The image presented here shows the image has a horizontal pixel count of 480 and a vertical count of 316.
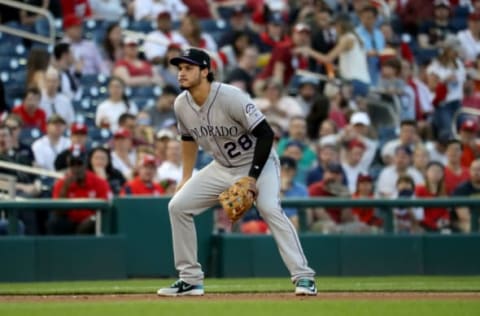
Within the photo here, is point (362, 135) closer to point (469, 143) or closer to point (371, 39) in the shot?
point (469, 143)

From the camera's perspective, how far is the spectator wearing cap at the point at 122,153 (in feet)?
47.9

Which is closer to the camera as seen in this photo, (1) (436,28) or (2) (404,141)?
(2) (404,141)

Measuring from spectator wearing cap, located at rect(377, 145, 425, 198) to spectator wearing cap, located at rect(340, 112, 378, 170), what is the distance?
53 cm

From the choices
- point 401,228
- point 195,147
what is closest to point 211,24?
point 401,228

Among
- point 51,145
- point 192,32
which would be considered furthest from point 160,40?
point 51,145

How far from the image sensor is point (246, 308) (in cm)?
892

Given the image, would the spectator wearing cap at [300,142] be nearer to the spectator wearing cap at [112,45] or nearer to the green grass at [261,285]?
the green grass at [261,285]

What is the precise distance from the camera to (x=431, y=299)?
9789 mm

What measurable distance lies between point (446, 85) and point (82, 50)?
468cm

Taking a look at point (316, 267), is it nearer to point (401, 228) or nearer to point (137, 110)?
point (401, 228)

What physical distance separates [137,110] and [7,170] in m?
2.76

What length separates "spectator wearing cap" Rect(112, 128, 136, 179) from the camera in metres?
14.6

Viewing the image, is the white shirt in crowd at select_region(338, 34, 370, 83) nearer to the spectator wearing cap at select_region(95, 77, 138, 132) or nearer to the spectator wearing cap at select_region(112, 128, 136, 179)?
the spectator wearing cap at select_region(95, 77, 138, 132)

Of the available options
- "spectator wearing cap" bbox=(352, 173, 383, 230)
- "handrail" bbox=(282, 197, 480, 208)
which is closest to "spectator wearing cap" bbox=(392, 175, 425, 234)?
"spectator wearing cap" bbox=(352, 173, 383, 230)
